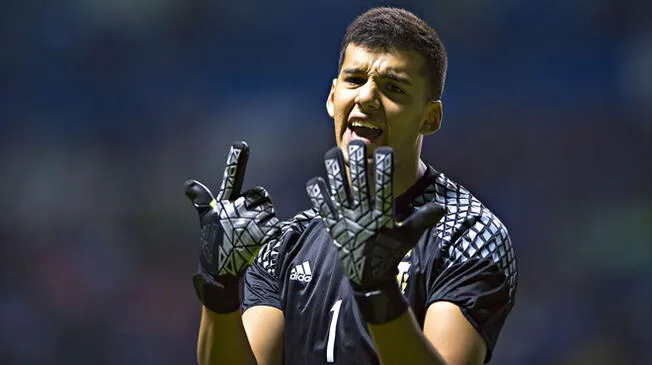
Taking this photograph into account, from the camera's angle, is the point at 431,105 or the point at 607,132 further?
the point at 607,132

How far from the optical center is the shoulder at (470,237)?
2.59 meters

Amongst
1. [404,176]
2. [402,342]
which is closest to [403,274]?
[404,176]

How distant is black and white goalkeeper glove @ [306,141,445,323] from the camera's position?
2160 millimetres

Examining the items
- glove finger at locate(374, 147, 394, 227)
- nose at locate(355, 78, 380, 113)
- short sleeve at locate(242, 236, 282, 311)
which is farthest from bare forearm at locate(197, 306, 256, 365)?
nose at locate(355, 78, 380, 113)

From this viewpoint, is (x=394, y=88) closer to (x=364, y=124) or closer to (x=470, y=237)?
(x=364, y=124)

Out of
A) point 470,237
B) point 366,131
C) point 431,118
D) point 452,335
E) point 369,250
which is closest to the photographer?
point 369,250

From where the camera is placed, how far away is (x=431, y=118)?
2.85 meters

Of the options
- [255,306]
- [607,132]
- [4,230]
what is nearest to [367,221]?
[255,306]

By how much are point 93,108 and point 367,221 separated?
3724 millimetres

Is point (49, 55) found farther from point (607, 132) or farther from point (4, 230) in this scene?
point (607, 132)

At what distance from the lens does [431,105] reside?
2832 millimetres

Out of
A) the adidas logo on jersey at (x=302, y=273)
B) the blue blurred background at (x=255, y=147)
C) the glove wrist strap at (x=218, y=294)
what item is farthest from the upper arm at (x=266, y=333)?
the blue blurred background at (x=255, y=147)

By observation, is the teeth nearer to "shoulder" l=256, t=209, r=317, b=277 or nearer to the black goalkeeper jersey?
the black goalkeeper jersey

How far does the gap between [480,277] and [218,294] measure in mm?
671
